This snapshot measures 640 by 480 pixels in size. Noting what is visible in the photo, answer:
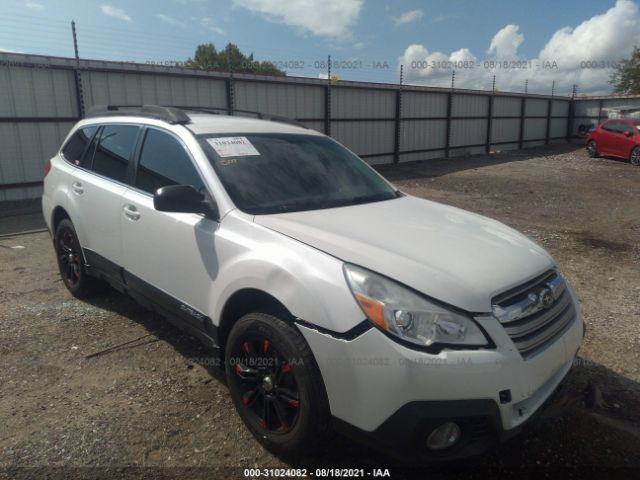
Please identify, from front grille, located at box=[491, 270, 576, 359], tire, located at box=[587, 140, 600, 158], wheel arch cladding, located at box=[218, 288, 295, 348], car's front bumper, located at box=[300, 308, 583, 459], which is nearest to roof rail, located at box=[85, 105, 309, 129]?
wheel arch cladding, located at box=[218, 288, 295, 348]

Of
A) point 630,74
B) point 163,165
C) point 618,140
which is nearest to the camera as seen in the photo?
point 163,165

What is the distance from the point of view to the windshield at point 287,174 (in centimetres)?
289

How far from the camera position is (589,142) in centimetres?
2045

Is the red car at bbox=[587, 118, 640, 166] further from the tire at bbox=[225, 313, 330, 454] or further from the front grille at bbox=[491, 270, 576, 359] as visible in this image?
the tire at bbox=[225, 313, 330, 454]

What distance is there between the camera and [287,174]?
316 cm

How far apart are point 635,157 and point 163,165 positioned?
64.4 ft

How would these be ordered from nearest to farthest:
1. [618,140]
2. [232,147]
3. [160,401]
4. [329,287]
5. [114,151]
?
1. [329,287]
2. [160,401]
3. [232,147]
4. [114,151]
5. [618,140]

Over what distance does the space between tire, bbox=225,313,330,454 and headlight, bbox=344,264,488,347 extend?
394mm

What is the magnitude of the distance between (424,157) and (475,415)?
61.4 ft

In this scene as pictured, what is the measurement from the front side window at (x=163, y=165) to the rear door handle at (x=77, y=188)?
90 cm

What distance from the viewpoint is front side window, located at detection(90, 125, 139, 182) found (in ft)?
12.0

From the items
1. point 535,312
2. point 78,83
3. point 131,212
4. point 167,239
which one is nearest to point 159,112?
point 131,212

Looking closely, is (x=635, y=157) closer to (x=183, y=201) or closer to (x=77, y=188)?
(x=77, y=188)

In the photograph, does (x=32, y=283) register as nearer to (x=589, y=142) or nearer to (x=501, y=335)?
(x=501, y=335)
